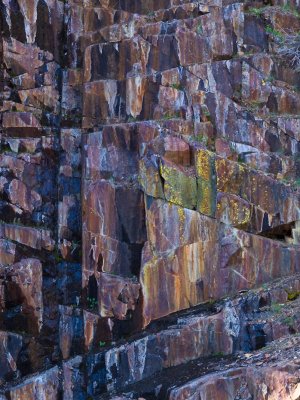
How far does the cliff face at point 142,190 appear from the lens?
12.4m

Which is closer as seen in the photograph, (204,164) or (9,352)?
(204,164)

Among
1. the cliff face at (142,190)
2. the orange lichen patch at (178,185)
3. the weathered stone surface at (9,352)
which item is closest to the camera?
the cliff face at (142,190)

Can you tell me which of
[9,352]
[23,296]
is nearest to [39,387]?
[9,352]

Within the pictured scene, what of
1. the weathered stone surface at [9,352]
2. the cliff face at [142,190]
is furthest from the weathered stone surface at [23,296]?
the weathered stone surface at [9,352]

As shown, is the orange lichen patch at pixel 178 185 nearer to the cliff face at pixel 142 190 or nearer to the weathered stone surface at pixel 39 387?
the cliff face at pixel 142 190

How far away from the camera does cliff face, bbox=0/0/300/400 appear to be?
487 inches

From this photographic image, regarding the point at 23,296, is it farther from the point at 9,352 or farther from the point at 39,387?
the point at 39,387

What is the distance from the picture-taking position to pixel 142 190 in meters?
12.6

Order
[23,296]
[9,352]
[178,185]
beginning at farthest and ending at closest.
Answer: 1. [23,296]
2. [9,352]
3. [178,185]

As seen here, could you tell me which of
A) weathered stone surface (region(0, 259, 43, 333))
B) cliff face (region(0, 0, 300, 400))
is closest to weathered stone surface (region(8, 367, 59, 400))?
cliff face (region(0, 0, 300, 400))

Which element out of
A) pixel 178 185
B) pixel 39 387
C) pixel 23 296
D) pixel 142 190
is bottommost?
pixel 39 387

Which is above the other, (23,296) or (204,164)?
(204,164)

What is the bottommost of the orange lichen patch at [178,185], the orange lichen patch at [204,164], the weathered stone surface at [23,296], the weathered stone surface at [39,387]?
the weathered stone surface at [39,387]

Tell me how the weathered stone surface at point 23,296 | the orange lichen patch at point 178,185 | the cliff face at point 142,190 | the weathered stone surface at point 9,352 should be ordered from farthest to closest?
1. the weathered stone surface at point 23,296
2. the weathered stone surface at point 9,352
3. the orange lichen patch at point 178,185
4. the cliff face at point 142,190
